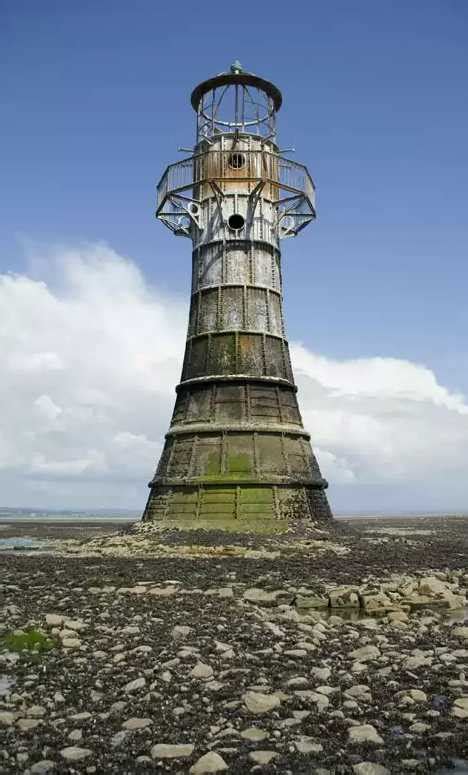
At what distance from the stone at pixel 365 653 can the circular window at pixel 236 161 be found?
84.8 feet

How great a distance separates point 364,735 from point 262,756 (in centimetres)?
106

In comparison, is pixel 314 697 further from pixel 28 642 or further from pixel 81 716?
pixel 28 642

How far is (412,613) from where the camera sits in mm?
11500

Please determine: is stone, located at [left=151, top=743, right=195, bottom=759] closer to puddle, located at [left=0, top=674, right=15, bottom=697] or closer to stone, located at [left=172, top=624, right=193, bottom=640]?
puddle, located at [left=0, top=674, right=15, bottom=697]

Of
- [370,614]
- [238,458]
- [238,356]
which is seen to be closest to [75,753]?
[370,614]

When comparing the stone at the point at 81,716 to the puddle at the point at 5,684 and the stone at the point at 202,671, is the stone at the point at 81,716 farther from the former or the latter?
the stone at the point at 202,671

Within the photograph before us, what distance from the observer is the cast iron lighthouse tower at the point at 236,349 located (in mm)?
25453

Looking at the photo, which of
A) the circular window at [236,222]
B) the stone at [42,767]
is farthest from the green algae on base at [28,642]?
the circular window at [236,222]

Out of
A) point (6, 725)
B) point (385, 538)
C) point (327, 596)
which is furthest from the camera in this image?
point (385, 538)

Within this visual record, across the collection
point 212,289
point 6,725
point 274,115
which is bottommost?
point 6,725

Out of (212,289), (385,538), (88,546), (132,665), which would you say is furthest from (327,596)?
(212,289)

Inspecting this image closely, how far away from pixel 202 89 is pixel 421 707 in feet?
105

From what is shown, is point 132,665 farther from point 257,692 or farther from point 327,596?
point 327,596

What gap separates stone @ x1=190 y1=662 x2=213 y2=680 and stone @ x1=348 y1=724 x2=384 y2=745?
2.22 meters
